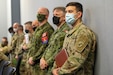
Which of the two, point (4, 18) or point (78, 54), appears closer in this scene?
point (78, 54)

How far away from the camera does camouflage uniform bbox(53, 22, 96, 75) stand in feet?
7.20

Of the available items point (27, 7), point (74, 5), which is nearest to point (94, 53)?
point (74, 5)

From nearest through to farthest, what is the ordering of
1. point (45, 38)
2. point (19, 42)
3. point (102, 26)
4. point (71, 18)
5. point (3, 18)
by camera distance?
point (102, 26), point (71, 18), point (45, 38), point (19, 42), point (3, 18)

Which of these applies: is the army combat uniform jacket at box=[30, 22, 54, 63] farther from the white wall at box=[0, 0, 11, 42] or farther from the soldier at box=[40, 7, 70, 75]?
the white wall at box=[0, 0, 11, 42]

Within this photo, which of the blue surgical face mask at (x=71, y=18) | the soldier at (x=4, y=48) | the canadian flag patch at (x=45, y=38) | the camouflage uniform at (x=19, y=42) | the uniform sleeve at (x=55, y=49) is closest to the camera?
the blue surgical face mask at (x=71, y=18)

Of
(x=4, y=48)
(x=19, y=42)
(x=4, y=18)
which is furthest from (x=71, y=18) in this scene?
(x=4, y=18)

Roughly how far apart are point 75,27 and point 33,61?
1.26 m

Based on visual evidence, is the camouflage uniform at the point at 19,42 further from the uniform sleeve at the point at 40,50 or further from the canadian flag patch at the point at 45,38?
the canadian flag patch at the point at 45,38

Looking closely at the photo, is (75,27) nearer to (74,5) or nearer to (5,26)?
(74,5)

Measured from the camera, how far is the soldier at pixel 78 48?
220 cm

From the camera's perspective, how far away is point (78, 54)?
219cm

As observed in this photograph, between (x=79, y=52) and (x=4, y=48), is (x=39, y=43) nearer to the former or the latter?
(x=79, y=52)

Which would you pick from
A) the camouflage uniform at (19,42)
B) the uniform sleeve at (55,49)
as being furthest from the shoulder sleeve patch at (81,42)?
the camouflage uniform at (19,42)

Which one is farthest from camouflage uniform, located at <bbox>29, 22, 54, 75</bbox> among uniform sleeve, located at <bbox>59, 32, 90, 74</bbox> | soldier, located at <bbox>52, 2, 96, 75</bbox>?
uniform sleeve, located at <bbox>59, 32, 90, 74</bbox>
